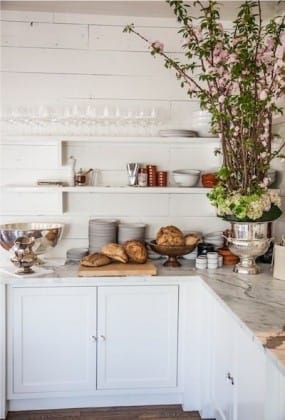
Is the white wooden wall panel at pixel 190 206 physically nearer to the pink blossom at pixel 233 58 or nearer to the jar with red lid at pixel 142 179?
the jar with red lid at pixel 142 179

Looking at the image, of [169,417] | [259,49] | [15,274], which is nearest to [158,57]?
[259,49]

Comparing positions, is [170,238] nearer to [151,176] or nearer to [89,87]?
[151,176]

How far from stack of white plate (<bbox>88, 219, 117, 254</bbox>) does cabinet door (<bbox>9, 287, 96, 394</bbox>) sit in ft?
1.66

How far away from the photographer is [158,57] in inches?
127

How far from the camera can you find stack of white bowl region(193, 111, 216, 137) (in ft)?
10.3

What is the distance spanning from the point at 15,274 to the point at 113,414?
0.95 metres

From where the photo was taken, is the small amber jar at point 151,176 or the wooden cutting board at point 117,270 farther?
the small amber jar at point 151,176

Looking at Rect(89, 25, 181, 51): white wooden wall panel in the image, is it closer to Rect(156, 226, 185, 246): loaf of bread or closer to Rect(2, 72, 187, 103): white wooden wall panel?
Rect(2, 72, 187, 103): white wooden wall panel

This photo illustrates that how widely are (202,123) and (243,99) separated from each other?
0.69 metres

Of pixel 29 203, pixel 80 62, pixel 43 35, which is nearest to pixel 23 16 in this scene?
pixel 43 35

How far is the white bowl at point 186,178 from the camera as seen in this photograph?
315 centimetres

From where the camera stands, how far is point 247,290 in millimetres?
2441

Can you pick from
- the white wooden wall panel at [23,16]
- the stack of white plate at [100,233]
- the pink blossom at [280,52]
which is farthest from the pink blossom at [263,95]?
the white wooden wall panel at [23,16]

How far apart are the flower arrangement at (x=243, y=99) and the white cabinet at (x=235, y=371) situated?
607 mm
